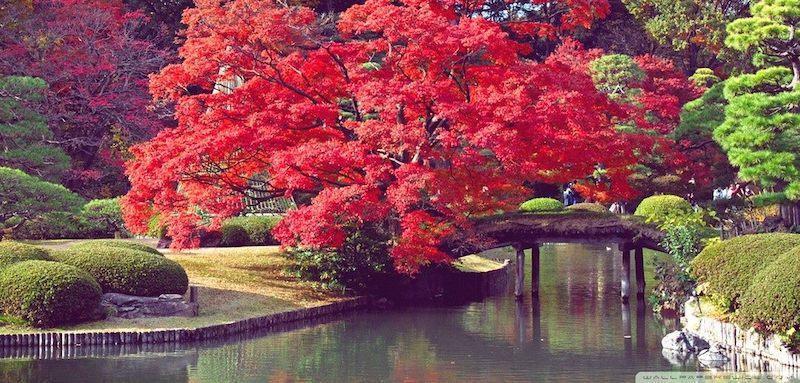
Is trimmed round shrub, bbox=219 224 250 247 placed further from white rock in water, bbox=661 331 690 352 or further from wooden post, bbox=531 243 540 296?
white rock in water, bbox=661 331 690 352

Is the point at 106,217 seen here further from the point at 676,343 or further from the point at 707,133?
the point at 676,343

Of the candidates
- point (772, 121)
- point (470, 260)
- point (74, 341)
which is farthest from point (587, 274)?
point (74, 341)

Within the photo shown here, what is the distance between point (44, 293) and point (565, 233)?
1108 centimetres

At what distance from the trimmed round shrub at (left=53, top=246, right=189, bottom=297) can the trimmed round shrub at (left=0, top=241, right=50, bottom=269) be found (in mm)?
247

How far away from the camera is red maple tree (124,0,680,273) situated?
76.1 feet

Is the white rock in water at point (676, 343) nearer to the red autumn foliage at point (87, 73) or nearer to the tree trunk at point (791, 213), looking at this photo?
the tree trunk at point (791, 213)

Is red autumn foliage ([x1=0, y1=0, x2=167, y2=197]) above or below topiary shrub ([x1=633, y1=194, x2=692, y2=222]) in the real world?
above

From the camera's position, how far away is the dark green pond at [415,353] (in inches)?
667

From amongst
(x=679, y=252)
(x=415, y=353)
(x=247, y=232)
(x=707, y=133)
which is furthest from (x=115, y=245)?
(x=707, y=133)

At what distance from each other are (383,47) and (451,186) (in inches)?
134

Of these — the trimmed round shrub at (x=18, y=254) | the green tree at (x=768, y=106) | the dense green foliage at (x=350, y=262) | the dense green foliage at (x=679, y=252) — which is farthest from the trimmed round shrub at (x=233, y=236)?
the green tree at (x=768, y=106)

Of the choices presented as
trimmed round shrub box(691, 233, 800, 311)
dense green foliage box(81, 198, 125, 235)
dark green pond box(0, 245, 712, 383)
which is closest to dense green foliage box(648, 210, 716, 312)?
dark green pond box(0, 245, 712, 383)

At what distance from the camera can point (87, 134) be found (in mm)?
38781

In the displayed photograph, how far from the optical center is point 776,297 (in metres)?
16.4
